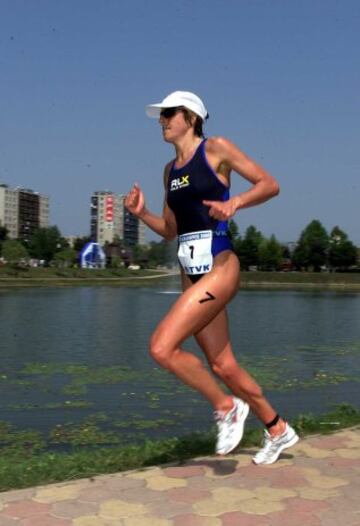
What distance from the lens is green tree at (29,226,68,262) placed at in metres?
133

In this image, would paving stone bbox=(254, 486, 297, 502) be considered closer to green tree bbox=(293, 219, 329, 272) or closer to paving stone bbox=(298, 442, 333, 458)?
paving stone bbox=(298, 442, 333, 458)

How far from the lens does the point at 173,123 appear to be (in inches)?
156

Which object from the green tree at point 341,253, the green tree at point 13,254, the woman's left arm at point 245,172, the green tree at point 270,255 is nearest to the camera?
the woman's left arm at point 245,172

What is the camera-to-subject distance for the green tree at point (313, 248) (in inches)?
4496

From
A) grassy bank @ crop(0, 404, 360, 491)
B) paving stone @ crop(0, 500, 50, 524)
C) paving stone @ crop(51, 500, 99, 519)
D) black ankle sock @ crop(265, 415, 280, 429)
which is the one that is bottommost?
grassy bank @ crop(0, 404, 360, 491)

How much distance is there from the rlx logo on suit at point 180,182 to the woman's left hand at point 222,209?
1.29ft

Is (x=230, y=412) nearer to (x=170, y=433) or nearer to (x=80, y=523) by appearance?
(x=80, y=523)

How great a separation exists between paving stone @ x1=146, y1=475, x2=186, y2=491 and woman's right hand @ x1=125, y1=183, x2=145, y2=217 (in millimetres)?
1640

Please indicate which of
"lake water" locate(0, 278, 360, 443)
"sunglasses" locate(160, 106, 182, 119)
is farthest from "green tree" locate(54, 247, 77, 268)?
"sunglasses" locate(160, 106, 182, 119)

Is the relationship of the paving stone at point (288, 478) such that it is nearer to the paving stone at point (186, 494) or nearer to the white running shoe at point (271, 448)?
the white running shoe at point (271, 448)

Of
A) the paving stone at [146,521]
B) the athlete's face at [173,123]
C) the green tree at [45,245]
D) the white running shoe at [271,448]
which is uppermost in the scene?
the green tree at [45,245]

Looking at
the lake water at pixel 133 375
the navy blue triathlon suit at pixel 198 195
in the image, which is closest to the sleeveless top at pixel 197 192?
the navy blue triathlon suit at pixel 198 195

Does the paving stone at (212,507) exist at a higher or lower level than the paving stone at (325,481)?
higher

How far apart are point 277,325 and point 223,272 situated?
21.2 meters
